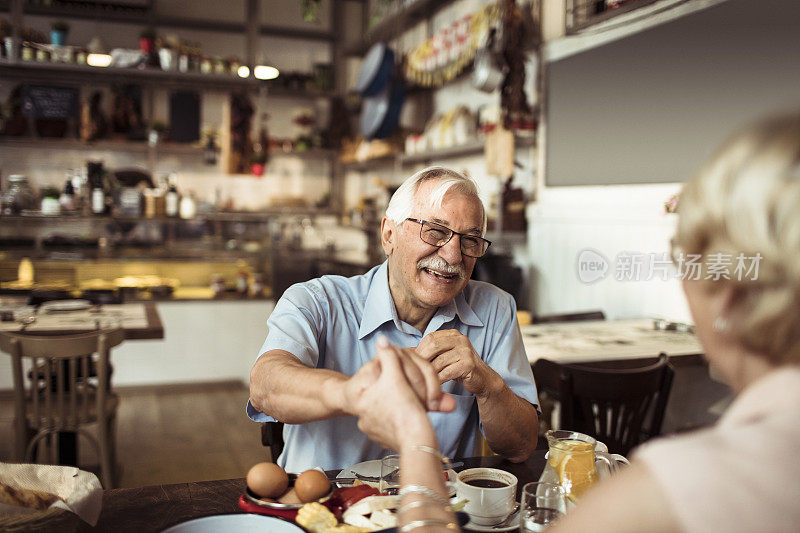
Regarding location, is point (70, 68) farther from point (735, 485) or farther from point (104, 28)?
point (735, 485)

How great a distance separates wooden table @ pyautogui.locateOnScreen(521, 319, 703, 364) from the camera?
2.80 m

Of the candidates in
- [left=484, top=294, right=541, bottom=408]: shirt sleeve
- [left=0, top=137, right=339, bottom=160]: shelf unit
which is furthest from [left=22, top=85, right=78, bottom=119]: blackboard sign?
[left=484, top=294, right=541, bottom=408]: shirt sleeve

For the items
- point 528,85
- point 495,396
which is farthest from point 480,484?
point 528,85

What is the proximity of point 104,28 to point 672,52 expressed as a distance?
6.31 metres

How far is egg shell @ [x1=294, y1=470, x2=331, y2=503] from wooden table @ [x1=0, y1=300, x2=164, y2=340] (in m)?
2.74

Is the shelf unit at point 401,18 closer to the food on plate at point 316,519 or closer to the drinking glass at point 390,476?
the drinking glass at point 390,476

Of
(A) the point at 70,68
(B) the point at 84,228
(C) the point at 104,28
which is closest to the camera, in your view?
(A) the point at 70,68

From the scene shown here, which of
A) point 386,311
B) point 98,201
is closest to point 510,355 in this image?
point 386,311

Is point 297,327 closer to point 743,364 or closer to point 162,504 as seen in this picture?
point 162,504

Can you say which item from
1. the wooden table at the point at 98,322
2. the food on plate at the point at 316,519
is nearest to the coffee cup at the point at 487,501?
the food on plate at the point at 316,519

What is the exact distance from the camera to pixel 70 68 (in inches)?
205

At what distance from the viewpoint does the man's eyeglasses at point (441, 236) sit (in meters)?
1.71

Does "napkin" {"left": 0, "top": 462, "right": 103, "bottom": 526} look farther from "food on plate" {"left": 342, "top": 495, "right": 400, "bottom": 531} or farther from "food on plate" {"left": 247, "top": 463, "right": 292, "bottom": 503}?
"food on plate" {"left": 342, "top": 495, "right": 400, "bottom": 531}

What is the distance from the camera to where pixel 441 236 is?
1.71m
